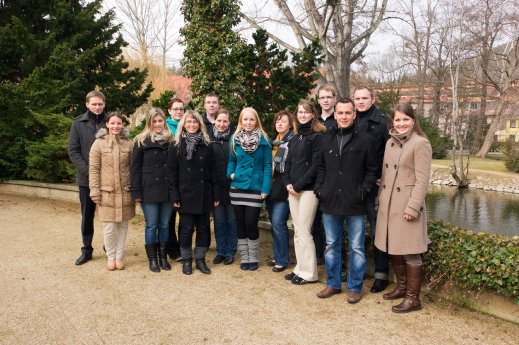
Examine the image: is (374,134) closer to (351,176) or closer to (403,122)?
(403,122)

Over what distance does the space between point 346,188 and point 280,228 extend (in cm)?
123

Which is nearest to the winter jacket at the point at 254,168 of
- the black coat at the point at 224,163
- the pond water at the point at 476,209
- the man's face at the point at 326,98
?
the black coat at the point at 224,163

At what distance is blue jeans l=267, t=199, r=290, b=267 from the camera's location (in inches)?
192

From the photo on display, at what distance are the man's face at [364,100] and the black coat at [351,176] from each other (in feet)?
1.70

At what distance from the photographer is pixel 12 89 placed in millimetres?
9516

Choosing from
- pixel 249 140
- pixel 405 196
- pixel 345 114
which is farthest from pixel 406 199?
pixel 249 140

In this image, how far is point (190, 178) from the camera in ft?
15.7

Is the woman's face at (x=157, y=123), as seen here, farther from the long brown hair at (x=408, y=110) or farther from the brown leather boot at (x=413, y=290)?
the brown leather boot at (x=413, y=290)

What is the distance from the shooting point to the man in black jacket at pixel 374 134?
→ 4.27m

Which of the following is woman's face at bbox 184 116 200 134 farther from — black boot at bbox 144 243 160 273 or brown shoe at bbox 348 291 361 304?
brown shoe at bbox 348 291 361 304

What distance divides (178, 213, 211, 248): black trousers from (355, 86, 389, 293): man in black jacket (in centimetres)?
193

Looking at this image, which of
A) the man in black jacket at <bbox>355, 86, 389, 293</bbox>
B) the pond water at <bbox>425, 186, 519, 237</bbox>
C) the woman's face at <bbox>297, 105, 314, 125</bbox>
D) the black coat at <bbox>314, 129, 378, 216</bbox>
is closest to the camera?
the black coat at <bbox>314, 129, 378, 216</bbox>

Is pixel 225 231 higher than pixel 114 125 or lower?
lower

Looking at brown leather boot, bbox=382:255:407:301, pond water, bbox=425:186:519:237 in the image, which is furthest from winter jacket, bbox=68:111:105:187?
pond water, bbox=425:186:519:237
